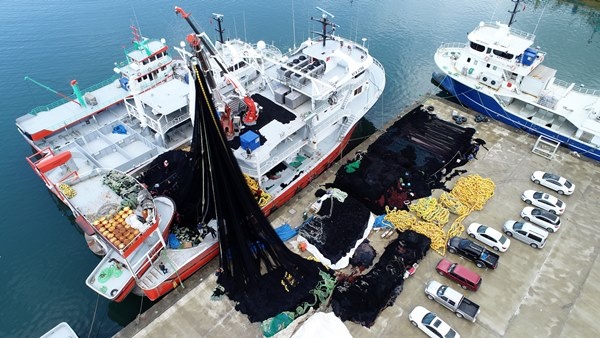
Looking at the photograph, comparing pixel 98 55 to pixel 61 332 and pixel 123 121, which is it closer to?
pixel 123 121

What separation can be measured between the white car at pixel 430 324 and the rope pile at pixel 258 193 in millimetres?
9263

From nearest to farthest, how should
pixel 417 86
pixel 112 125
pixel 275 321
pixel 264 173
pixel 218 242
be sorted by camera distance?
pixel 275 321, pixel 218 242, pixel 264 173, pixel 112 125, pixel 417 86

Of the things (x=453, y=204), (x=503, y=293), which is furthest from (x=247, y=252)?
(x=503, y=293)

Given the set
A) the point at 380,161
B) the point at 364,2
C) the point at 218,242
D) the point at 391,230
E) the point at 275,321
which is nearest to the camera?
the point at 275,321

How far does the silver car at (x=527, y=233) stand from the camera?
1936 cm

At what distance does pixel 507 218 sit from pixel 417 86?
665 inches

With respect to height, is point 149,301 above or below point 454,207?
below

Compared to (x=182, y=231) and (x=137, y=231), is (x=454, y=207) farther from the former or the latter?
(x=137, y=231)

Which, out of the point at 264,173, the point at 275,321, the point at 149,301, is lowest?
the point at 149,301

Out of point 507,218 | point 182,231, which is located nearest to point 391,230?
point 507,218

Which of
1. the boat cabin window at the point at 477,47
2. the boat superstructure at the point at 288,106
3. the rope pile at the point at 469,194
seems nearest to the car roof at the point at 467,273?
the rope pile at the point at 469,194

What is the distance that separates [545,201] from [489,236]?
4730 millimetres

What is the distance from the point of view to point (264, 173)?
21688 millimetres

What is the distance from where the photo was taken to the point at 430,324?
15945mm
